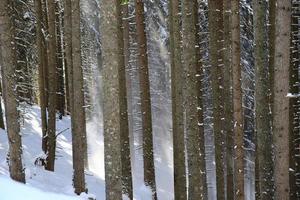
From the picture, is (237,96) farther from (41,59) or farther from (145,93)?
(41,59)

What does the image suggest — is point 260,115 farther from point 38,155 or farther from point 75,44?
point 38,155

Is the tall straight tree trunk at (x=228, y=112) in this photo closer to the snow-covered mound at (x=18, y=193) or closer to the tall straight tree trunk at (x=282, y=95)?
the tall straight tree trunk at (x=282, y=95)

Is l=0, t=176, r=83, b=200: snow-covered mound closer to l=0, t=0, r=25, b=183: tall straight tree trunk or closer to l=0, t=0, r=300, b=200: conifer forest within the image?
l=0, t=0, r=300, b=200: conifer forest

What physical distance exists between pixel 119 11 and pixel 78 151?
15.2ft

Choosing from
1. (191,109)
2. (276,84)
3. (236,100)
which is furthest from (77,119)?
(276,84)

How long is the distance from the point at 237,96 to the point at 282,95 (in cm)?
200

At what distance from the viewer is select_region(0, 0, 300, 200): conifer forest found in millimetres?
9672

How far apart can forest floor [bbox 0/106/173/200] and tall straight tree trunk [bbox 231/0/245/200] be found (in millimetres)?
4065

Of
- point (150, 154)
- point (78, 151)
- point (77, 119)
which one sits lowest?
point (150, 154)

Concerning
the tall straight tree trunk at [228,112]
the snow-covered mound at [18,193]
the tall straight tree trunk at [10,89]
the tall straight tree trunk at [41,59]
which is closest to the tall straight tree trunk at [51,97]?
the tall straight tree trunk at [41,59]

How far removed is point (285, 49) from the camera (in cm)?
980

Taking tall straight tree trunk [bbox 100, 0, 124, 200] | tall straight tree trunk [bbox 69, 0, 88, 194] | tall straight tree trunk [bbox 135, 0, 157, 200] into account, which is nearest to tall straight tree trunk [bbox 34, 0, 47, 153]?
tall straight tree trunk [bbox 135, 0, 157, 200]

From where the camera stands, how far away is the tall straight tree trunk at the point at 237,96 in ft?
37.9

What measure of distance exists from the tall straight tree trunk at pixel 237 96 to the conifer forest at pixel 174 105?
0.08 feet
